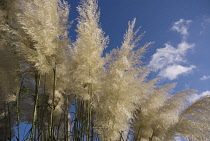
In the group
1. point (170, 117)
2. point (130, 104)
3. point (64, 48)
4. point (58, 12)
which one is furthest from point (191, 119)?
point (58, 12)

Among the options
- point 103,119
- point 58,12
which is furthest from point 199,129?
point 58,12

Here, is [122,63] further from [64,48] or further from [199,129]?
[199,129]

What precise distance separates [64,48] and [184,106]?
177cm

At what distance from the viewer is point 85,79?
2.25 m

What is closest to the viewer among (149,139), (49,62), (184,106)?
(49,62)

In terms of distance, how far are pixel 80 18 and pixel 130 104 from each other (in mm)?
1199

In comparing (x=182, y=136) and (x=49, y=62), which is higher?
(x=49, y=62)

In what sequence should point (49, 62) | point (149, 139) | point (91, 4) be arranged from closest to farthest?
1. point (49, 62)
2. point (91, 4)
3. point (149, 139)

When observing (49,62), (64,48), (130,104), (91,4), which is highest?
(91,4)

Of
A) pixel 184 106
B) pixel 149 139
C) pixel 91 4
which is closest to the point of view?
pixel 91 4

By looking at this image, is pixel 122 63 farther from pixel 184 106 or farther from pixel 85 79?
pixel 184 106

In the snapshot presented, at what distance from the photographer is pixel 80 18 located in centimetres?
241

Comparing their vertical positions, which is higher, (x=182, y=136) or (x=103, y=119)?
(x=103, y=119)

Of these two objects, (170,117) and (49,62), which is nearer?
(49,62)
